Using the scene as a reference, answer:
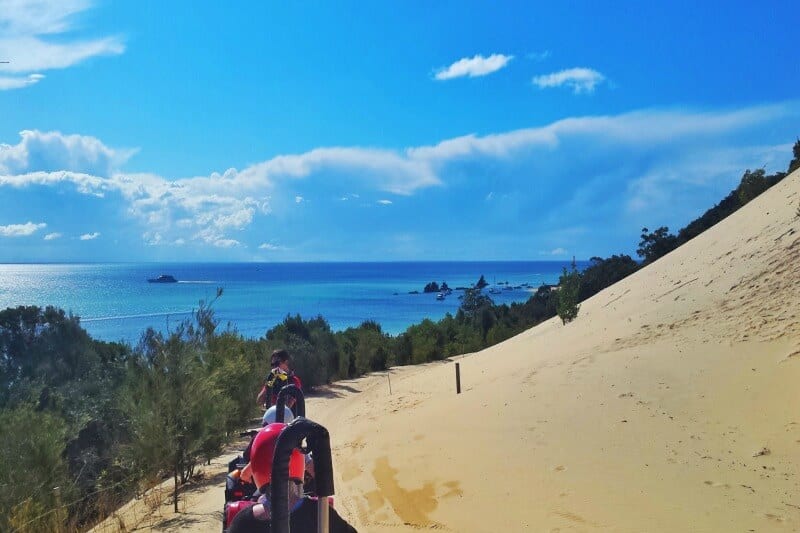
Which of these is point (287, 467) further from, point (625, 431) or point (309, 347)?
point (309, 347)

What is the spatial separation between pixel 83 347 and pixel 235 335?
4.84m

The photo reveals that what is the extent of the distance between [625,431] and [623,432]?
5cm

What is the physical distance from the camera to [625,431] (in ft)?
29.1

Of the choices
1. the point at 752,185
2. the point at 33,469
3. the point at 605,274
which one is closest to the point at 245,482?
the point at 33,469

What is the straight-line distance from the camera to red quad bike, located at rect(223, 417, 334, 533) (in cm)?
197

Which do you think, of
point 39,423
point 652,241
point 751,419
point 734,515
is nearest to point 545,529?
point 734,515

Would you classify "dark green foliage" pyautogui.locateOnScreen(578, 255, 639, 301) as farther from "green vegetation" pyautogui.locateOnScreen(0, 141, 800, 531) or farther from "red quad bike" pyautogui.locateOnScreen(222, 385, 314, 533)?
"red quad bike" pyautogui.locateOnScreen(222, 385, 314, 533)

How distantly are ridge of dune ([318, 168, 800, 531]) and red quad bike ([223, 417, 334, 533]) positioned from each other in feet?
16.9

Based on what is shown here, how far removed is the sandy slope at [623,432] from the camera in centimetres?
670

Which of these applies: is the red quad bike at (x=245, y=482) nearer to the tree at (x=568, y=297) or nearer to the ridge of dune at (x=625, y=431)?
the ridge of dune at (x=625, y=431)

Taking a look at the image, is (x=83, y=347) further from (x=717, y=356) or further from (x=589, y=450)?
(x=717, y=356)

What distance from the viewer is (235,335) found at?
14984 millimetres

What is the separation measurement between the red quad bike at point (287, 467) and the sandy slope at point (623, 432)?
16.9ft

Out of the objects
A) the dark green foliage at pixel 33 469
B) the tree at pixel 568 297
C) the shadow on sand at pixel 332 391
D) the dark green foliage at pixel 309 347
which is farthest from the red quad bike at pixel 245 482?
the tree at pixel 568 297
